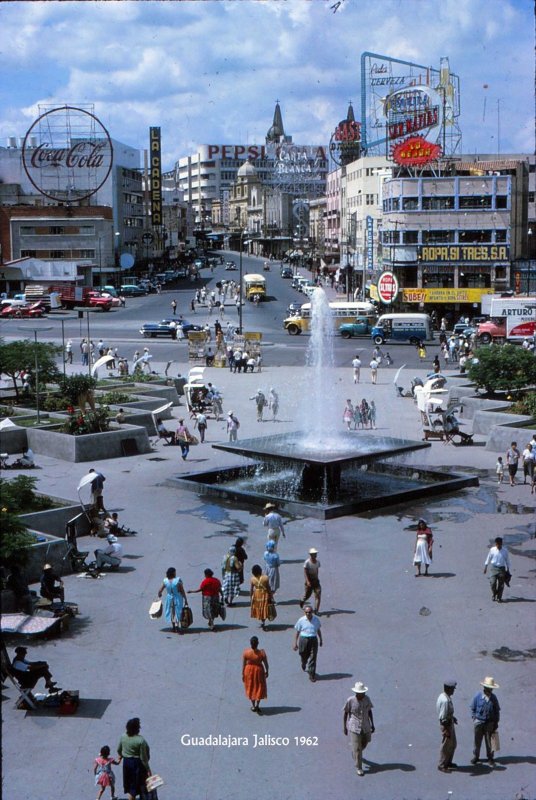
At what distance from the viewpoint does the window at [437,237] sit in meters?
71.0

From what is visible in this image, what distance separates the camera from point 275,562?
15.1m

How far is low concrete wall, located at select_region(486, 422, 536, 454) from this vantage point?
2577cm

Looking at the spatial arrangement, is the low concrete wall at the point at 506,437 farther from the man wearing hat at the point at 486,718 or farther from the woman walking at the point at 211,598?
the man wearing hat at the point at 486,718

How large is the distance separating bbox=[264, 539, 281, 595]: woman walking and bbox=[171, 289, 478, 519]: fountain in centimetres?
485

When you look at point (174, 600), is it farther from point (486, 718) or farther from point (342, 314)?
point (342, 314)

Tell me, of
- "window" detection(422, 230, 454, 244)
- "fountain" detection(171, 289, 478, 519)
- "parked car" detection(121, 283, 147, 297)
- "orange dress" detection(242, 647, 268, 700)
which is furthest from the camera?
"parked car" detection(121, 283, 147, 297)

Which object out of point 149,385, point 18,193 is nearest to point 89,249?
point 18,193

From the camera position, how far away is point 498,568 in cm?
1486

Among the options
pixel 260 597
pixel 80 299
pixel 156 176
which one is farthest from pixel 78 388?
pixel 156 176

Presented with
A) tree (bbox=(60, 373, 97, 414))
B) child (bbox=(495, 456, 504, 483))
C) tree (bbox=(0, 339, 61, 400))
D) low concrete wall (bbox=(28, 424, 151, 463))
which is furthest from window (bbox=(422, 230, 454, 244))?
child (bbox=(495, 456, 504, 483))

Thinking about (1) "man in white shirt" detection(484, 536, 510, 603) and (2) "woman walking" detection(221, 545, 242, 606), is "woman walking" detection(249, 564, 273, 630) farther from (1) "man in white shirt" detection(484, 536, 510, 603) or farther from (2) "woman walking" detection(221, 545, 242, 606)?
(1) "man in white shirt" detection(484, 536, 510, 603)

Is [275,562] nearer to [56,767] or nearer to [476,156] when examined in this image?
[56,767]

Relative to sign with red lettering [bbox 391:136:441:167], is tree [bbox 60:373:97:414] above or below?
below

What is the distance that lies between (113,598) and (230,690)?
3.99m
